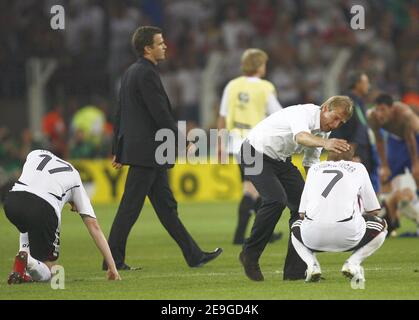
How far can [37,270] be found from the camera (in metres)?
11.4

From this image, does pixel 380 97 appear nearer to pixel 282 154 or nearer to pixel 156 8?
pixel 282 154

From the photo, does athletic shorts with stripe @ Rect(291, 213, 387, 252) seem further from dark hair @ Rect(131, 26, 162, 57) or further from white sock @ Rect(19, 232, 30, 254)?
dark hair @ Rect(131, 26, 162, 57)

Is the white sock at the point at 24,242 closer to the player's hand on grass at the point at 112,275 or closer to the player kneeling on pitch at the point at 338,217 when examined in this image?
the player's hand on grass at the point at 112,275

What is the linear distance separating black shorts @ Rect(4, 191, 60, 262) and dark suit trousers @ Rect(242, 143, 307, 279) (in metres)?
1.77

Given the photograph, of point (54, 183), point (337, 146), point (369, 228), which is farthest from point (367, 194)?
point (54, 183)

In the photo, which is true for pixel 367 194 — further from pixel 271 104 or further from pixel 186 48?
pixel 186 48

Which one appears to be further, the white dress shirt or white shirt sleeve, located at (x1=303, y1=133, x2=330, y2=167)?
white shirt sleeve, located at (x1=303, y1=133, x2=330, y2=167)

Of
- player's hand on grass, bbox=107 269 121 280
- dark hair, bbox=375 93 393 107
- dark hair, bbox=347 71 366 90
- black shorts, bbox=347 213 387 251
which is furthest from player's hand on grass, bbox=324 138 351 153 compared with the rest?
dark hair, bbox=375 93 393 107

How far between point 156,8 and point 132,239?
463 inches

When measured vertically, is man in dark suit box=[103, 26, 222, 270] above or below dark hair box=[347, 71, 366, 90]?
below

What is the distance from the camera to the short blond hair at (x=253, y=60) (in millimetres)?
15609

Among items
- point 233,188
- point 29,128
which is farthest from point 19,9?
point 233,188

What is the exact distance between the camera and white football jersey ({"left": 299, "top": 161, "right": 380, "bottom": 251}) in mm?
10820

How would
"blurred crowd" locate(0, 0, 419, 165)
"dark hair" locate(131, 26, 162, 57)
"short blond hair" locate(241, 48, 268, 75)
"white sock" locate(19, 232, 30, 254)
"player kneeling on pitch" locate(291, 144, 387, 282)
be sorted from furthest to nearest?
"blurred crowd" locate(0, 0, 419, 165) < "short blond hair" locate(241, 48, 268, 75) < "dark hair" locate(131, 26, 162, 57) < "white sock" locate(19, 232, 30, 254) < "player kneeling on pitch" locate(291, 144, 387, 282)
